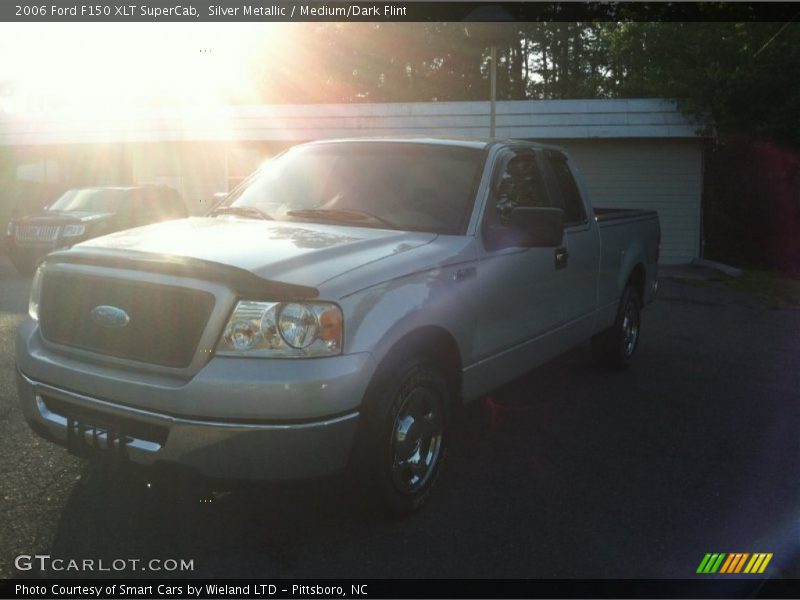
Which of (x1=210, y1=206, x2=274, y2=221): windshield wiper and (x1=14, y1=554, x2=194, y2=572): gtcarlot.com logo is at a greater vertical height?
(x1=210, y1=206, x2=274, y2=221): windshield wiper

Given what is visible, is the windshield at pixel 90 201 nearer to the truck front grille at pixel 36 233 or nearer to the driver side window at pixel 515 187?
the truck front grille at pixel 36 233

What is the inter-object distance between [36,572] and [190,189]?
18947 millimetres

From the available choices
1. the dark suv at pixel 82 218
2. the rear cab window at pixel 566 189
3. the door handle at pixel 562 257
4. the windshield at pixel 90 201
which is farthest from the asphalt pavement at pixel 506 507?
the windshield at pixel 90 201

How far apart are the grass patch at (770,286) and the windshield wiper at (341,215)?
29.5ft

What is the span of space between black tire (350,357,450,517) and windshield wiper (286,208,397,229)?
994 millimetres

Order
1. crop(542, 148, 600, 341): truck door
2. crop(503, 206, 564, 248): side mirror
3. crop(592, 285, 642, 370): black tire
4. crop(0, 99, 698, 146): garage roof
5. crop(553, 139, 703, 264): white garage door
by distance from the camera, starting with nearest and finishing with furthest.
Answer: crop(503, 206, 564, 248): side mirror < crop(542, 148, 600, 341): truck door < crop(592, 285, 642, 370): black tire < crop(0, 99, 698, 146): garage roof < crop(553, 139, 703, 264): white garage door

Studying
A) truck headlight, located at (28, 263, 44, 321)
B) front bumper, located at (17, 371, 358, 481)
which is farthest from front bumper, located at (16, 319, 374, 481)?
truck headlight, located at (28, 263, 44, 321)

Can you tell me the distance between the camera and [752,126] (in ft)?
62.2

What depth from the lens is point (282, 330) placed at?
328cm

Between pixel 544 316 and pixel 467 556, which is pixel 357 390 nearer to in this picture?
pixel 467 556

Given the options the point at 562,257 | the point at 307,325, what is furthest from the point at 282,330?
the point at 562,257

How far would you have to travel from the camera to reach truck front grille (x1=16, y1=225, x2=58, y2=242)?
13328mm

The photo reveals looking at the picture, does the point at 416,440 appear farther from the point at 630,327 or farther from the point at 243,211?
the point at 630,327

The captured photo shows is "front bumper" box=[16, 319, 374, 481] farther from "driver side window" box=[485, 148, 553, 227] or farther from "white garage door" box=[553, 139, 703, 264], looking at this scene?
"white garage door" box=[553, 139, 703, 264]
